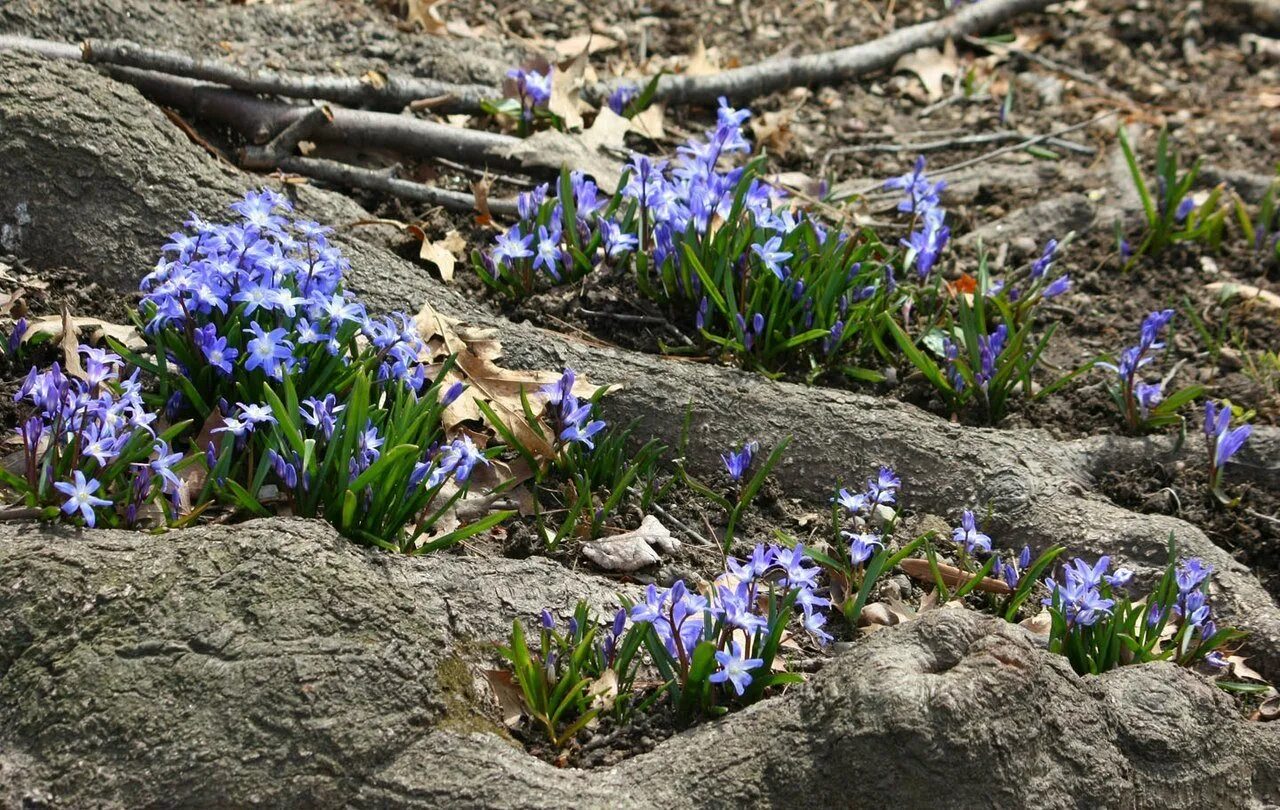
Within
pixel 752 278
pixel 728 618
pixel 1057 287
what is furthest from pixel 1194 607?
pixel 752 278

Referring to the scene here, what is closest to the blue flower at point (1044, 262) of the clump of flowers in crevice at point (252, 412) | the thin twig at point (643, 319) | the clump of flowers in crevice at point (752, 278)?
the clump of flowers in crevice at point (752, 278)

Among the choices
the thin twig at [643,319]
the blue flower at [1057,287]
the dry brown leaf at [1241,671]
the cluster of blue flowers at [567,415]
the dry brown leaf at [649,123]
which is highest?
the dry brown leaf at [649,123]

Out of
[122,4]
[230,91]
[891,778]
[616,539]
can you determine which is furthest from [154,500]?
[122,4]

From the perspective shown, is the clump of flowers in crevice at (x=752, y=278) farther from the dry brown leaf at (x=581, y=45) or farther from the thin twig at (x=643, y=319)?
the dry brown leaf at (x=581, y=45)

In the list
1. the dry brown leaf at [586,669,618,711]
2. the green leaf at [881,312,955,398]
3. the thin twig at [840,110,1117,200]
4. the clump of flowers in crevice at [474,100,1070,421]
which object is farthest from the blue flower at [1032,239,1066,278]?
the dry brown leaf at [586,669,618,711]

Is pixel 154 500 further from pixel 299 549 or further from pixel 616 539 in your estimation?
pixel 616 539

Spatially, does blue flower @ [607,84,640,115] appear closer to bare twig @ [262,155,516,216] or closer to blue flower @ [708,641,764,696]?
bare twig @ [262,155,516,216]

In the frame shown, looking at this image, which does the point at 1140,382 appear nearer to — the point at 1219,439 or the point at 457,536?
the point at 1219,439
